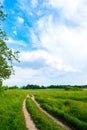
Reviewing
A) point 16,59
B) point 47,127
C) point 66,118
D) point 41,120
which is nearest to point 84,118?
point 66,118

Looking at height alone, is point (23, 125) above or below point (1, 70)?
below

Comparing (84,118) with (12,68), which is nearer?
(84,118)

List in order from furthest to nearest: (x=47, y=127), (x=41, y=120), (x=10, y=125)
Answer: (x=41, y=120), (x=10, y=125), (x=47, y=127)

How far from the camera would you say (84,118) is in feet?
100

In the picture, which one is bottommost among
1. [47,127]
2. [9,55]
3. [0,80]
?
[47,127]

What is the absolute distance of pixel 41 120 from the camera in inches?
1167

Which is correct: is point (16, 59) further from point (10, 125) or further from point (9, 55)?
point (10, 125)

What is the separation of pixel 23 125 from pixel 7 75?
21.7 ft

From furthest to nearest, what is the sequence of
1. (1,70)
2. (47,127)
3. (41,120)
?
(1,70) < (41,120) < (47,127)

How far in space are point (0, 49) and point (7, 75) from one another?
247cm

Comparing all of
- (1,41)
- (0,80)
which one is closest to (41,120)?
(0,80)

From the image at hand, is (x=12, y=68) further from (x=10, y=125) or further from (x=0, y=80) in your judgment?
(x=10, y=125)

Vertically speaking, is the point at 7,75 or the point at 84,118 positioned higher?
the point at 7,75

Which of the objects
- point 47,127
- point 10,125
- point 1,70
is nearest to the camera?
point 47,127
